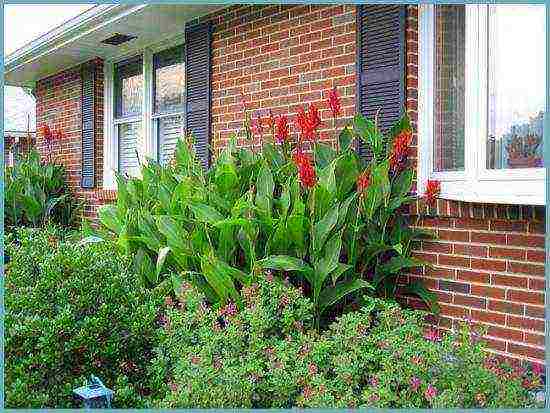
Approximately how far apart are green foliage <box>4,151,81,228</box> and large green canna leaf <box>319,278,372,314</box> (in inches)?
214

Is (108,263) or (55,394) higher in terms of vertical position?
(108,263)

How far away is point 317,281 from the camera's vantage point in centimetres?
436

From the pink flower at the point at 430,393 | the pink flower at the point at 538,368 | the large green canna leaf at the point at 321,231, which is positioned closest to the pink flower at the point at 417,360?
the pink flower at the point at 430,393

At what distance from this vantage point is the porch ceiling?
23.4 ft

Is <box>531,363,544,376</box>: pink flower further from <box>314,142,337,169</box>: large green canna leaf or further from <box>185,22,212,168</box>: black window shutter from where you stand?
<box>185,22,212,168</box>: black window shutter

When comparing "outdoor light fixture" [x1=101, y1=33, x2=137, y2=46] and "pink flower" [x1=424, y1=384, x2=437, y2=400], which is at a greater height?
"outdoor light fixture" [x1=101, y1=33, x2=137, y2=46]

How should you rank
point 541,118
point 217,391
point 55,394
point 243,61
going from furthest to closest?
point 243,61
point 541,118
point 55,394
point 217,391

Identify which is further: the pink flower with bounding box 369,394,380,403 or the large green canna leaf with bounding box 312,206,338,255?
the large green canna leaf with bounding box 312,206,338,255

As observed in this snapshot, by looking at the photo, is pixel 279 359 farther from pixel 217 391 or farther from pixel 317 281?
pixel 317 281

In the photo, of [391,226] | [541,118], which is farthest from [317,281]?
[541,118]

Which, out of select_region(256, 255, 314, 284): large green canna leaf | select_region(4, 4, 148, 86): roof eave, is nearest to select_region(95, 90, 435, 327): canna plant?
select_region(256, 255, 314, 284): large green canna leaf

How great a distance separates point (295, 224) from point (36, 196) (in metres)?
5.67

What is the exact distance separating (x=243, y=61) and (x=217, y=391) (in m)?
3.88

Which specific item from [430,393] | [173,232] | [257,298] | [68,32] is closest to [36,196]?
[68,32]
